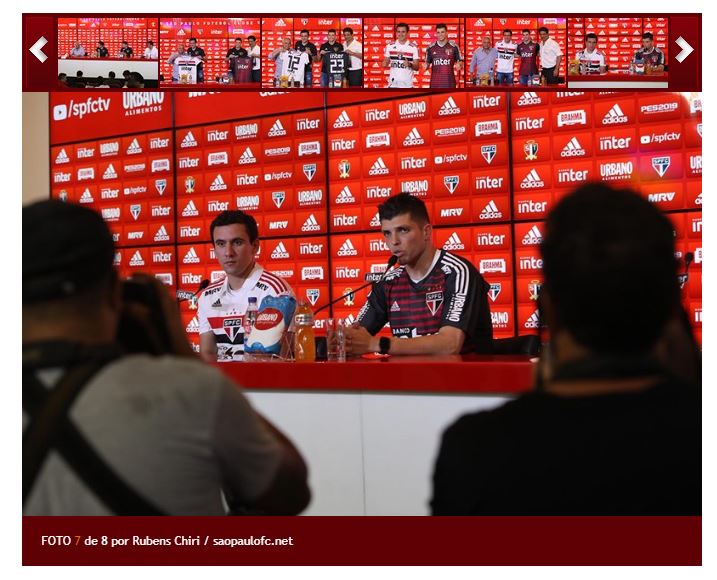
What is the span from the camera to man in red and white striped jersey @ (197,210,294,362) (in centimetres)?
352

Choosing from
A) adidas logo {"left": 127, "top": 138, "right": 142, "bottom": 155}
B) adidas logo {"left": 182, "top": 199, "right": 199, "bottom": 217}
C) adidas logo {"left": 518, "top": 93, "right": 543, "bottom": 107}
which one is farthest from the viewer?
adidas logo {"left": 127, "top": 138, "right": 142, "bottom": 155}

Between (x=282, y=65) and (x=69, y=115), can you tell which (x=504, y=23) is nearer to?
(x=282, y=65)

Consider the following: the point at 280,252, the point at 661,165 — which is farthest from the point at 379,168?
the point at 661,165

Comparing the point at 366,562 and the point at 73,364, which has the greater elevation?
the point at 73,364

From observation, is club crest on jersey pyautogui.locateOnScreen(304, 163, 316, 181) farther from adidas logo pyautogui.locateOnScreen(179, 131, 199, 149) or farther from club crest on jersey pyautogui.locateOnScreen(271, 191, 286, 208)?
adidas logo pyautogui.locateOnScreen(179, 131, 199, 149)

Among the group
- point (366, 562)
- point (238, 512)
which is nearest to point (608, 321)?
point (238, 512)

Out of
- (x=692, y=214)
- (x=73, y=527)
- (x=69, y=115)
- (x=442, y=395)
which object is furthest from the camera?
(x=69, y=115)

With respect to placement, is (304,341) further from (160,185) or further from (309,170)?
(160,185)

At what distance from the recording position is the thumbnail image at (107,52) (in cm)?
227

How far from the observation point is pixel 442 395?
6.91 feet

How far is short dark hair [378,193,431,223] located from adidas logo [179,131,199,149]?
302 cm

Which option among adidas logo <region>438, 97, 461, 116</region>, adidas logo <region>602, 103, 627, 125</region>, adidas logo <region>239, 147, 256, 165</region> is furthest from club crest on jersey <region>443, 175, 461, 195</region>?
adidas logo <region>239, 147, 256, 165</region>

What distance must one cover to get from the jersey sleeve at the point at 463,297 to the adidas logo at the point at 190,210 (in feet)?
10.2

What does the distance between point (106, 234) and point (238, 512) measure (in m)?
0.65
